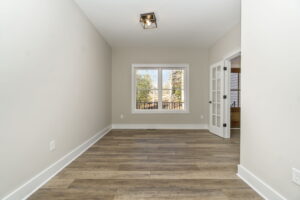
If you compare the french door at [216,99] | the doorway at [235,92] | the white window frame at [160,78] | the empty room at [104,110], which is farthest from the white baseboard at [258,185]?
the doorway at [235,92]

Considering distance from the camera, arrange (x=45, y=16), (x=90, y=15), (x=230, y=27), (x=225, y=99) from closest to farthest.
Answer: (x=45, y=16) < (x=90, y=15) < (x=230, y=27) < (x=225, y=99)

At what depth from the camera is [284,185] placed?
4.57 feet

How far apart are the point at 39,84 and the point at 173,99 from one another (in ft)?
13.2

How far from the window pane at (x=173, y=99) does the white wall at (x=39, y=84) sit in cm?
274

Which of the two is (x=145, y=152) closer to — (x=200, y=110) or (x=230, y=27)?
(x=200, y=110)

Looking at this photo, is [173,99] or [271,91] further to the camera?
[173,99]

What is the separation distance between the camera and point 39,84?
1801 mm

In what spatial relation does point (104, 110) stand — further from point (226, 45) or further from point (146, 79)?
point (226, 45)

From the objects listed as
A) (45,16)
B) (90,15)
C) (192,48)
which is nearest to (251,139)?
(45,16)

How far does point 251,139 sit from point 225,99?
7.84ft

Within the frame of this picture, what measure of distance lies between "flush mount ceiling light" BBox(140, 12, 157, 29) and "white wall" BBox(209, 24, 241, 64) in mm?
1739

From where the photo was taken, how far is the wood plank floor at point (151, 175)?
1.66m

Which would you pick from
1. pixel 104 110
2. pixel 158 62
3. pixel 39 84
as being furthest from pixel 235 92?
pixel 39 84

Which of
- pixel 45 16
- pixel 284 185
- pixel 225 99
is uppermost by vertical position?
pixel 45 16
